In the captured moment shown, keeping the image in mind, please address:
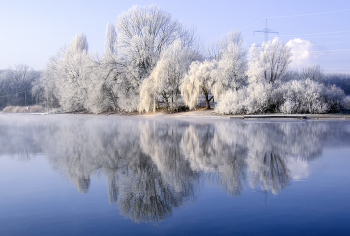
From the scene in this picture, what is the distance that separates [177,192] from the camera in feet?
19.5

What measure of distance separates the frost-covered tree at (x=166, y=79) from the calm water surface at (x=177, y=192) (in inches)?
1099

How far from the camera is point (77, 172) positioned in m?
7.77

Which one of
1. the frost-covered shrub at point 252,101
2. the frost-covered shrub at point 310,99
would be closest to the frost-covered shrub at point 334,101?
the frost-covered shrub at point 310,99

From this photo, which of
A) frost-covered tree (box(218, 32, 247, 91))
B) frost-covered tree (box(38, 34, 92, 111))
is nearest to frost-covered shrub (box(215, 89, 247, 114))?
frost-covered tree (box(218, 32, 247, 91))

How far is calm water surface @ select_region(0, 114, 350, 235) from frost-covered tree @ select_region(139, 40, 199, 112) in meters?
A: 27.9

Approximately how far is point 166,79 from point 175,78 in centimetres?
162

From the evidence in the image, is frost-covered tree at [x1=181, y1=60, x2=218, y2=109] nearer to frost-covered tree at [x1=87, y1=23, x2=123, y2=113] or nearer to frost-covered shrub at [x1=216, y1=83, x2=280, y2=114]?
frost-covered shrub at [x1=216, y1=83, x2=280, y2=114]

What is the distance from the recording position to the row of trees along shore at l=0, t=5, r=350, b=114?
3212cm

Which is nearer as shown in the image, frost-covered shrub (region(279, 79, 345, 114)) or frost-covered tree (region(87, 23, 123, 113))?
frost-covered shrub (region(279, 79, 345, 114))

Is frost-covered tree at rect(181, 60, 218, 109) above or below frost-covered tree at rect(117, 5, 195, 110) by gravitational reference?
below

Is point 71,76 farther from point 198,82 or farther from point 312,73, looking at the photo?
point 312,73

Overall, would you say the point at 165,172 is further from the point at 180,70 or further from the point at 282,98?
the point at 180,70

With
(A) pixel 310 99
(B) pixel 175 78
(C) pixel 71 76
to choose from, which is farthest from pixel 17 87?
(A) pixel 310 99

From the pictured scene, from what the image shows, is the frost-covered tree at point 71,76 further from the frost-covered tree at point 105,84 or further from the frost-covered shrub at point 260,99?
the frost-covered shrub at point 260,99
